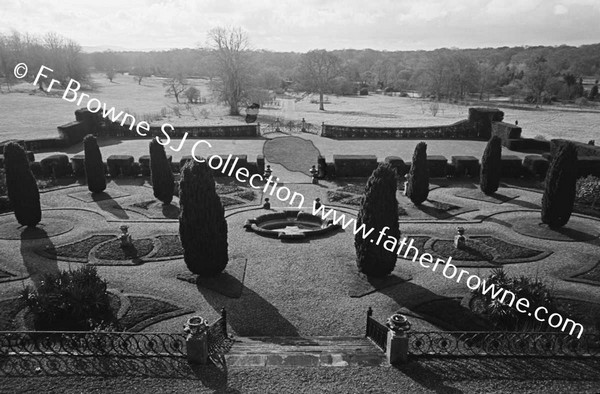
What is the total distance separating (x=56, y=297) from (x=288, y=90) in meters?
101

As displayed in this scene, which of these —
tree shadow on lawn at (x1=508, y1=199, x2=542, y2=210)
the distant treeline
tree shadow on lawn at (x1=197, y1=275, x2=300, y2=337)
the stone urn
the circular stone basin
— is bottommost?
tree shadow on lawn at (x1=197, y1=275, x2=300, y2=337)

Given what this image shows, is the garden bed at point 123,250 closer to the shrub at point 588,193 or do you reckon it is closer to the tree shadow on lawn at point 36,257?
the tree shadow on lawn at point 36,257

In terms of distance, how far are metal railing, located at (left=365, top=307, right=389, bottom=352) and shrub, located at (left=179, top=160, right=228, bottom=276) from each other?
5539 millimetres

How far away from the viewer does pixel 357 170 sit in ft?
88.3

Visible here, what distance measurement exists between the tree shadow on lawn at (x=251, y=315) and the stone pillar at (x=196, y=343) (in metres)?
2.16

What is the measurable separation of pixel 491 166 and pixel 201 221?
1624 cm

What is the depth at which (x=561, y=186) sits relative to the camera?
17.7 m

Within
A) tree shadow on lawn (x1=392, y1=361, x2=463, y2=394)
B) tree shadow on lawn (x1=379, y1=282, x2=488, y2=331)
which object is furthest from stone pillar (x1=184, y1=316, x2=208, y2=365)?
tree shadow on lawn (x1=379, y1=282, x2=488, y2=331)

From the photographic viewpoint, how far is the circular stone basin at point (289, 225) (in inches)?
696

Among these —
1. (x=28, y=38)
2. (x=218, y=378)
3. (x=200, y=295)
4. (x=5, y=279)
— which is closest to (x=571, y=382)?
(x=218, y=378)

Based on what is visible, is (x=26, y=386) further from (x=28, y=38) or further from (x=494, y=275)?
(x=28, y=38)

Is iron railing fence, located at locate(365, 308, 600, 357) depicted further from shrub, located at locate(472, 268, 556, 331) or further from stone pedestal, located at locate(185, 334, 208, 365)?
stone pedestal, located at locate(185, 334, 208, 365)

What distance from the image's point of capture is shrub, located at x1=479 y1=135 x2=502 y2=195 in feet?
73.2

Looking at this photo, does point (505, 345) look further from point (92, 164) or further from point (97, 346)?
point (92, 164)
